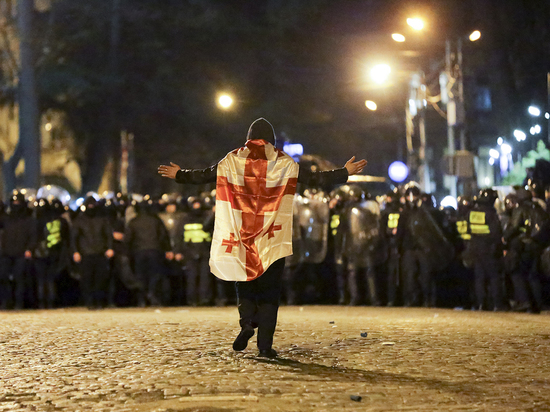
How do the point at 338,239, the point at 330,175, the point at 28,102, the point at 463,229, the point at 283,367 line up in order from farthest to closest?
the point at 28,102 → the point at 338,239 → the point at 463,229 → the point at 330,175 → the point at 283,367

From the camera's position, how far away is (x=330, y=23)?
42781mm

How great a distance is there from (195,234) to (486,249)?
5118 mm

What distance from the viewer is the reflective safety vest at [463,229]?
15.4 meters

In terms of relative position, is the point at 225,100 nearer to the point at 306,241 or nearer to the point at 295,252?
the point at 306,241

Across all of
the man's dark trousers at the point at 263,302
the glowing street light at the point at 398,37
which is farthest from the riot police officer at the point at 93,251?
the glowing street light at the point at 398,37

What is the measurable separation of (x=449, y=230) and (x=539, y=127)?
3860 cm

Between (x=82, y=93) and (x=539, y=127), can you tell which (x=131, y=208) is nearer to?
(x=82, y=93)

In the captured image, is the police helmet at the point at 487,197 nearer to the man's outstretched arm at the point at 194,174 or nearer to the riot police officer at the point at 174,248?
the riot police officer at the point at 174,248

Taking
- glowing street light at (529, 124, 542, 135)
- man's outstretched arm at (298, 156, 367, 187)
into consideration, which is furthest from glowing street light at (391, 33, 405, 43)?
glowing street light at (529, 124, 542, 135)

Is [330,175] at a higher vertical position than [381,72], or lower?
lower

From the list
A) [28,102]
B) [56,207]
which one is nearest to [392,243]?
[56,207]

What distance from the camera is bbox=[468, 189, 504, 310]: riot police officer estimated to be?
49.6ft

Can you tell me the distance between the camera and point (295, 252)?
652 inches

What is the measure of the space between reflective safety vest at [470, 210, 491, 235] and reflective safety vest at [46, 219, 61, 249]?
736cm
